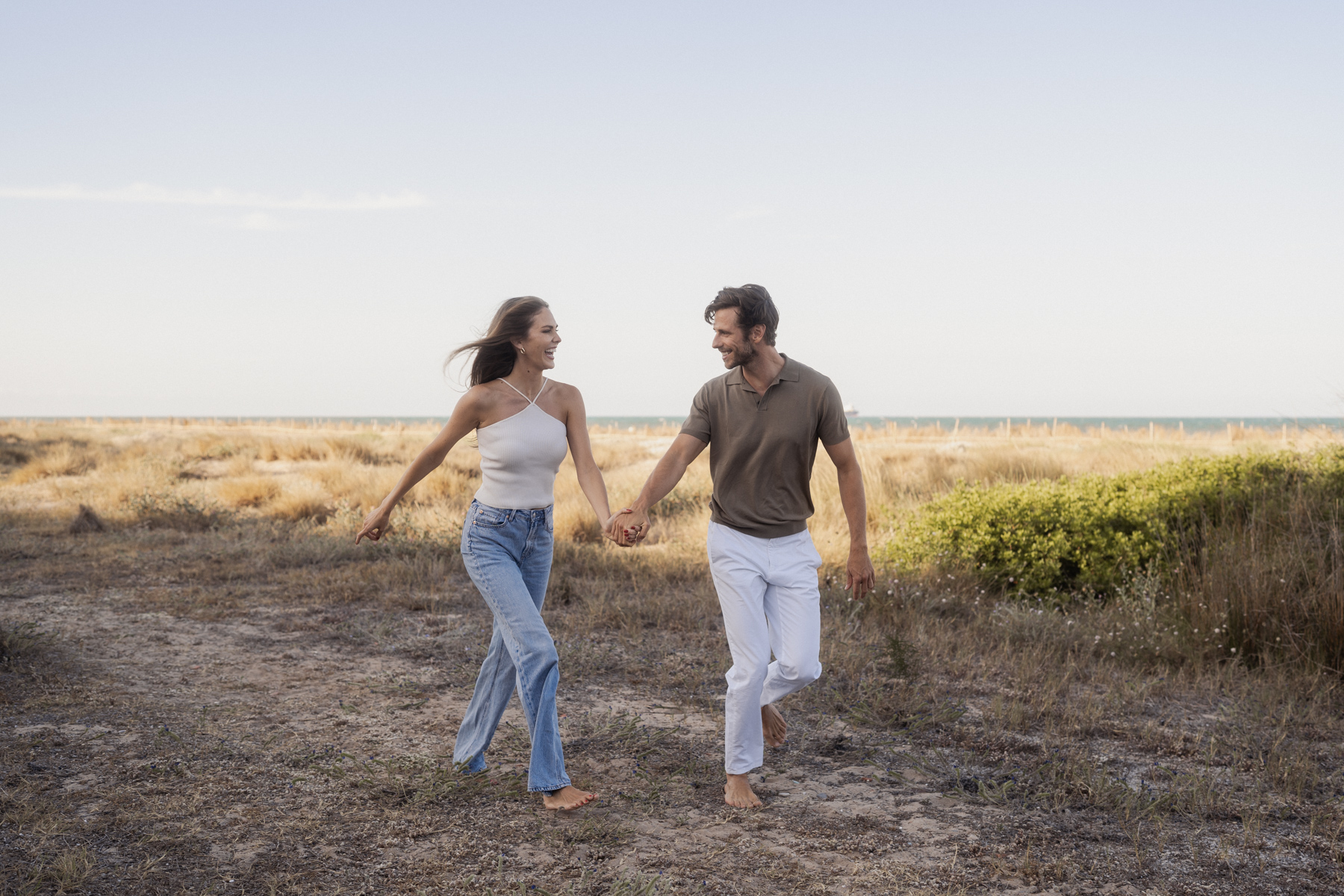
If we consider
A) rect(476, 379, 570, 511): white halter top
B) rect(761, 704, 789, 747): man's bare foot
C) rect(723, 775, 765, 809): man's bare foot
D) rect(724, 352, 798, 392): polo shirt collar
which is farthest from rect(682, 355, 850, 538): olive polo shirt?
rect(723, 775, 765, 809): man's bare foot

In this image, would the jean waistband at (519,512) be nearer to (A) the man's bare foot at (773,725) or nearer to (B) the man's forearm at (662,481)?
(B) the man's forearm at (662,481)

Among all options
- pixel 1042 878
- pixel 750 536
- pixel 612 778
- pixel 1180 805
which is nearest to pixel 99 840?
pixel 612 778

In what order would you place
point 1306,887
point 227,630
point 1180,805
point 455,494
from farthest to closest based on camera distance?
point 455,494 → point 227,630 → point 1180,805 → point 1306,887

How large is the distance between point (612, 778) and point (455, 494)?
33.4 ft

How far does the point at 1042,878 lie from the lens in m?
3.34

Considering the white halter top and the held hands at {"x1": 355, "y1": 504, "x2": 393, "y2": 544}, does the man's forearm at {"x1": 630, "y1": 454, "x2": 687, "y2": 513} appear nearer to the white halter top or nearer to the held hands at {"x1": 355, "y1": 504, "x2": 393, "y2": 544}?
the white halter top

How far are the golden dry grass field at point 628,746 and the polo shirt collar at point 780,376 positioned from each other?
6.06 feet

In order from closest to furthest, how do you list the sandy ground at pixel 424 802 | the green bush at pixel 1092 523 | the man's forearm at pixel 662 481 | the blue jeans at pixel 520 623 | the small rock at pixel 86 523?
the sandy ground at pixel 424 802, the blue jeans at pixel 520 623, the man's forearm at pixel 662 481, the green bush at pixel 1092 523, the small rock at pixel 86 523

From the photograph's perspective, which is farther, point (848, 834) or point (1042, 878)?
point (848, 834)

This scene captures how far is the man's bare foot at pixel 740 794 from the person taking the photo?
398 cm

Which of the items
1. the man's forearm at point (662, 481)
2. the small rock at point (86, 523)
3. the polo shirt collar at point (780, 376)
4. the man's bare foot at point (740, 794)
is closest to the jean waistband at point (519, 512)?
the man's forearm at point (662, 481)

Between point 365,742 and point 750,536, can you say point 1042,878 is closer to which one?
point 750,536

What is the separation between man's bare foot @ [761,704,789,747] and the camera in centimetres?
437

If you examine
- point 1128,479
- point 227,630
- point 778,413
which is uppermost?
point 778,413
